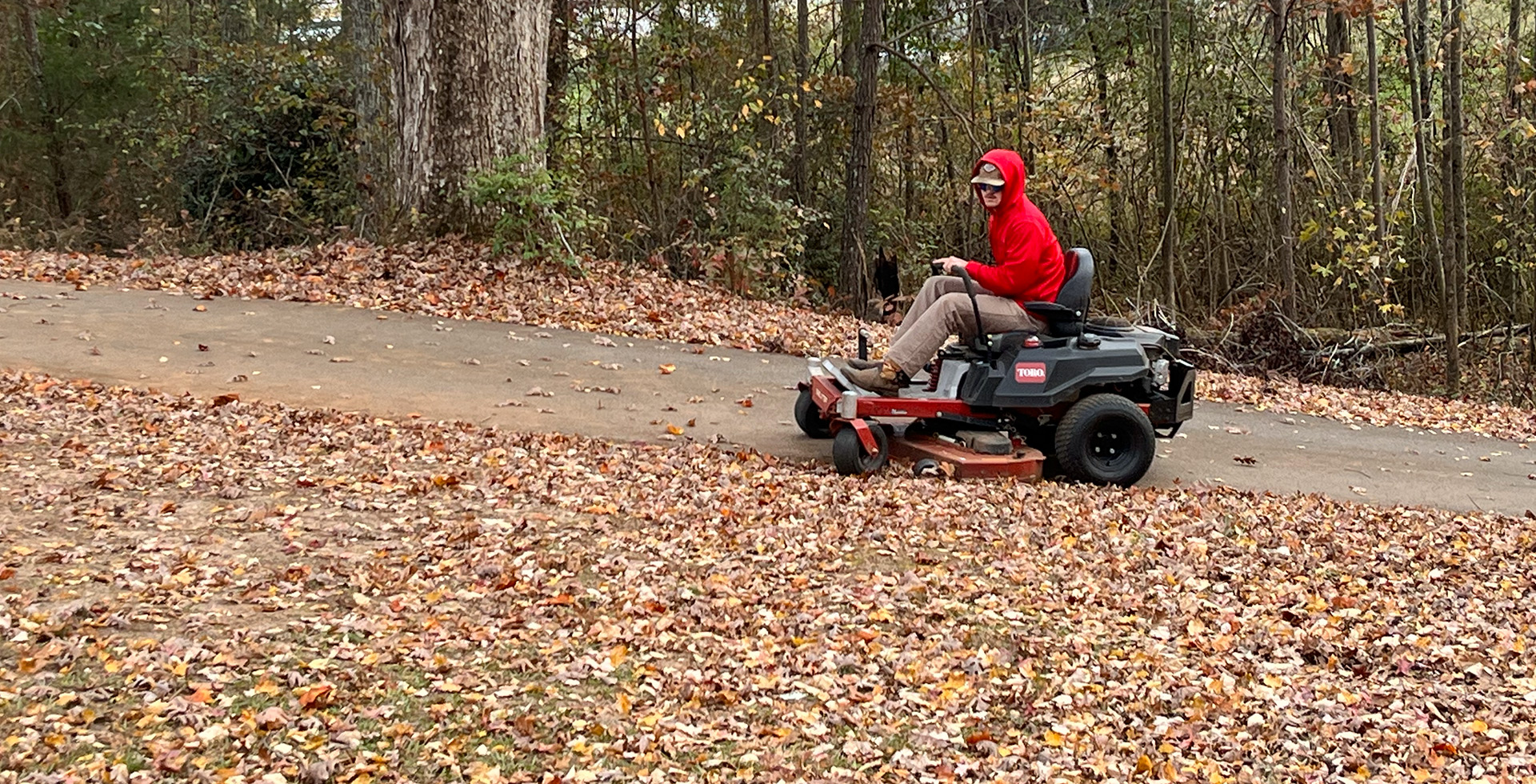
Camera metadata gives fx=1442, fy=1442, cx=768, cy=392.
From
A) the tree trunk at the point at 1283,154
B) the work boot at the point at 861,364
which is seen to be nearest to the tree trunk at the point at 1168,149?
the tree trunk at the point at 1283,154

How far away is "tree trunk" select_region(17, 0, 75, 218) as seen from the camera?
70.9 feet

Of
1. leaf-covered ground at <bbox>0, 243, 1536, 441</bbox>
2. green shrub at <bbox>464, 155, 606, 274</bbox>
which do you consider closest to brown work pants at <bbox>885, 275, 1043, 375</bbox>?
leaf-covered ground at <bbox>0, 243, 1536, 441</bbox>

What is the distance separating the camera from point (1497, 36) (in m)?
18.3

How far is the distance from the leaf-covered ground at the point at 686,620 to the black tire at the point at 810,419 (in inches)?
36.1

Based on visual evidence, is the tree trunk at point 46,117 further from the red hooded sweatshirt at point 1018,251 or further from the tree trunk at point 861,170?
the red hooded sweatshirt at point 1018,251

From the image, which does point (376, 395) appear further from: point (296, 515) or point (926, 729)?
point (926, 729)

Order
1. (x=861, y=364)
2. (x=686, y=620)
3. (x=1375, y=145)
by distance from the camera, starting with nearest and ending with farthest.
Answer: (x=686, y=620)
(x=861, y=364)
(x=1375, y=145)

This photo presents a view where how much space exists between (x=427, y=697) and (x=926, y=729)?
67.5 inches

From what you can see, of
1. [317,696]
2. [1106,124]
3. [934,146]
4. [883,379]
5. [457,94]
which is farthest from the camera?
[934,146]

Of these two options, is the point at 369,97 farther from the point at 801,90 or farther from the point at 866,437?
the point at 866,437

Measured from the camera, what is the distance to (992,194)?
339 inches

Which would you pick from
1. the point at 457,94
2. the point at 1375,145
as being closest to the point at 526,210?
the point at 457,94

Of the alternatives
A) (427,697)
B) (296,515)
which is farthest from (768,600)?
(296,515)

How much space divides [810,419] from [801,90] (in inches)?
449
